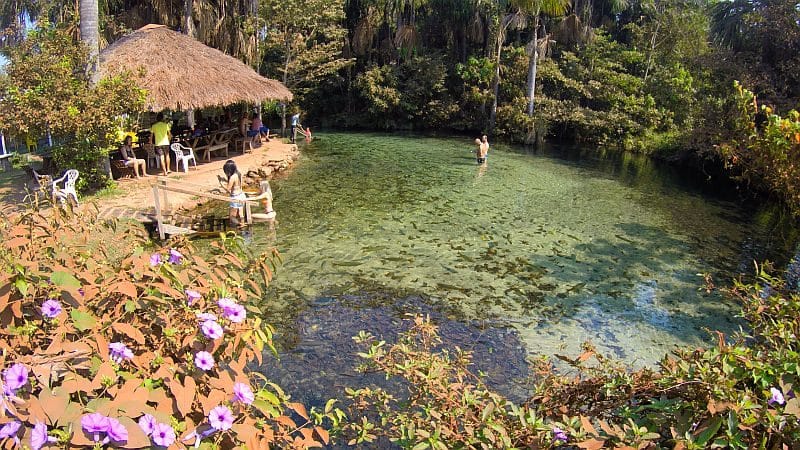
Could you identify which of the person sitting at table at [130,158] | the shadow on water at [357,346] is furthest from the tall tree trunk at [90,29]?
the shadow on water at [357,346]

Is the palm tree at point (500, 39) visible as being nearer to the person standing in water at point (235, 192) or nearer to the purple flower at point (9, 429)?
the person standing in water at point (235, 192)

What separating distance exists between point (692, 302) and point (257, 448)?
26.4ft

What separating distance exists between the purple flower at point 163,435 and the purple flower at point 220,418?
196mm

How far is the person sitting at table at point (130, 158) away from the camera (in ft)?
Answer: 42.3

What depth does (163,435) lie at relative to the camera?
194cm

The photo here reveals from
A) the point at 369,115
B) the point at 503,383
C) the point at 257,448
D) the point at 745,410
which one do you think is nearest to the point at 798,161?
the point at 503,383

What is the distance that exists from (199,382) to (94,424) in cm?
62

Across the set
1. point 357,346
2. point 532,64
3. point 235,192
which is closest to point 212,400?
point 357,346

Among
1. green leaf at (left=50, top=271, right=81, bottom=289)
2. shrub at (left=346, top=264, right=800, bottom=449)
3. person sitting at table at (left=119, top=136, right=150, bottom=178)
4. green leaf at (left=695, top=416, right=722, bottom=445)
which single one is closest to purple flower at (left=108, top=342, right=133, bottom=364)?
green leaf at (left=50, top=271, right=81, bottom=289)

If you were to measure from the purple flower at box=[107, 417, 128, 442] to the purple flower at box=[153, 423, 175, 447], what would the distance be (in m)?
0.12

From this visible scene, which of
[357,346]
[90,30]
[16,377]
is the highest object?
[90,30]

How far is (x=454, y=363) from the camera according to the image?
3564 millimetres

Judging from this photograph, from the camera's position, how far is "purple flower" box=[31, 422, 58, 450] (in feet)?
5.65

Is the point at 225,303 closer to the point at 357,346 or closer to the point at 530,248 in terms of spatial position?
the point at 357,346
